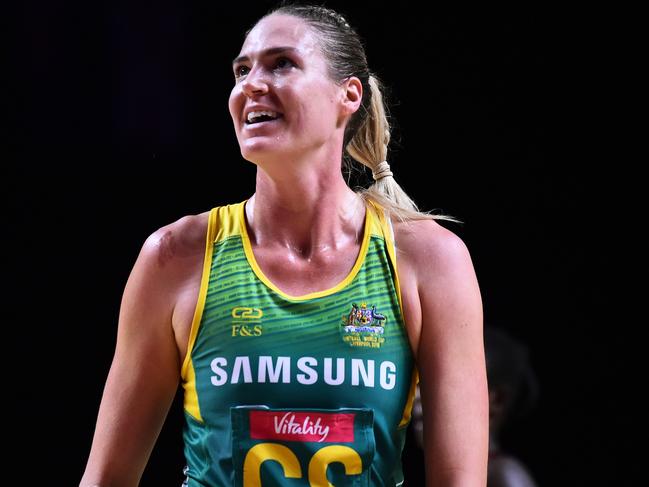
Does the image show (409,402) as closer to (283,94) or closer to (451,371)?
(451,371)

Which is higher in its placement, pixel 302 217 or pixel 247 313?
pixel 302 217

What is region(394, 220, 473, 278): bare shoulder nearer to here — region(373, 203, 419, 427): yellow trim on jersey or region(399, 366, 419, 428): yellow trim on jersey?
region(373, 203, 419, 427): yellow trim on jersey

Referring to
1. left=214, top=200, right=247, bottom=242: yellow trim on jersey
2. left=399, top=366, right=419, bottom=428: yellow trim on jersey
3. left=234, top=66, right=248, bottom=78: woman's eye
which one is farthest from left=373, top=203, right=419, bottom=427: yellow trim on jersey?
left=234, top=66, right=248, bottom=78: woman's eye

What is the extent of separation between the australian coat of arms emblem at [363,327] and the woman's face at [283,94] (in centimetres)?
29

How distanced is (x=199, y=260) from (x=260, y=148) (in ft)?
0.76

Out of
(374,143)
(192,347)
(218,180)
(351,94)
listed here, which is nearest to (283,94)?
(351,94)

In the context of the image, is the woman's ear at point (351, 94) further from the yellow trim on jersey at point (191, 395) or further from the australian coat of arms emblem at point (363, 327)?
the yellow trim on jersey at point (191, 395)

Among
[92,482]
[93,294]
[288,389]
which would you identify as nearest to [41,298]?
[93,294]

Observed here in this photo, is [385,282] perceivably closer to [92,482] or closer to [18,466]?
[92,482]

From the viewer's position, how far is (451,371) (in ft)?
5.62

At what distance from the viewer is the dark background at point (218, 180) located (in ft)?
10.0

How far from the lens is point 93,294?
3.09m

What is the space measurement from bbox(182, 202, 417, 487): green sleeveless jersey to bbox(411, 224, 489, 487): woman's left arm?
0.04 m

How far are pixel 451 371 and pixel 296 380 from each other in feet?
0.86
